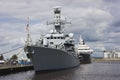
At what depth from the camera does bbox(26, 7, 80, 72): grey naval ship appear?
59.3 m

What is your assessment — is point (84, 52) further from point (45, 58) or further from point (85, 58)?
point (45, 58)

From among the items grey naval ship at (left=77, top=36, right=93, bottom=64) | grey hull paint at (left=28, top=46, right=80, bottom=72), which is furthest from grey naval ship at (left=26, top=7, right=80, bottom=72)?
grey naval ship at (left=77, top=36, right=93, bottom=64)

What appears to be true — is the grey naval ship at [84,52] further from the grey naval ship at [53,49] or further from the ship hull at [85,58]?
the grey naval ship at [53,49]

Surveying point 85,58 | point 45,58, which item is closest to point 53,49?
point 45,58

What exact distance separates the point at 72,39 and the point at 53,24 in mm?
6543

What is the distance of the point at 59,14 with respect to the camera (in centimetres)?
8062

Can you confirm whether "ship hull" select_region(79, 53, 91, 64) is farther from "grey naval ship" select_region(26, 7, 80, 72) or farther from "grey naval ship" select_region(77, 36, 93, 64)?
"grey naval ship" select_region(26, 7, 80, 72)

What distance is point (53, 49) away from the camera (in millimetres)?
61562

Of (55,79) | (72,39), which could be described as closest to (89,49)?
(72,39)

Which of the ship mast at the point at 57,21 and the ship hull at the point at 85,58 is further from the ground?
the ship mast at the point at 57,21

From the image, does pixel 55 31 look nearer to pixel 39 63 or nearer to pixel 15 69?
pixel 15 69

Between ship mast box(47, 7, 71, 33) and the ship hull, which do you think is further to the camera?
the ship hull

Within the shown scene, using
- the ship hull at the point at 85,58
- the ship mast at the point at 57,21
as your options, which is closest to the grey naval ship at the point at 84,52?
the ship hull at the point at 85,58

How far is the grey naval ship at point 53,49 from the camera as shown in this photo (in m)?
59.3
